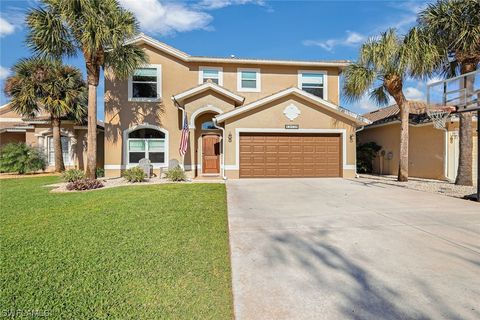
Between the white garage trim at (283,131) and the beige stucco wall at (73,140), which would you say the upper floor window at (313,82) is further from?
the beige stucco wall at (73,140)

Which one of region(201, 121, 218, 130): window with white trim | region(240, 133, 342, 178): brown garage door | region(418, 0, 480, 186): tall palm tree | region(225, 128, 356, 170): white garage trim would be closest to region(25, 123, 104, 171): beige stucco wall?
region(201, 121, 218, 130): window with white trim

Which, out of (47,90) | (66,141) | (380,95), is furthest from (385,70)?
(66,141)

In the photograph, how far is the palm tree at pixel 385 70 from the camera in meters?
13.0

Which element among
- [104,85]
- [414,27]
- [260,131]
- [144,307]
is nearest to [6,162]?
[104,85]

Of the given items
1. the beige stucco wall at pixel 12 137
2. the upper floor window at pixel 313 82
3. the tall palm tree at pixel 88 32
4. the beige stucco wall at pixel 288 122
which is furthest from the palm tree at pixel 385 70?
the beige stucco wall at pixel 12 137

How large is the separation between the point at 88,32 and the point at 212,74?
22.9ft

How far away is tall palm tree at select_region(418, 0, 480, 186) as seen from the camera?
11.7m

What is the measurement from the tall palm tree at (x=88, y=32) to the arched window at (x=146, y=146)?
3280 millimetres

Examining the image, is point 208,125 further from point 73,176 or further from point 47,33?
point 47,33

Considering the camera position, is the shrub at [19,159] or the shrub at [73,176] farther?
the shrub at [19,159]

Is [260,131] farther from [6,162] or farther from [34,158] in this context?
[6,162]

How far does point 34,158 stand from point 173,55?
11.6 m

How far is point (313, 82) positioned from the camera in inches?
711

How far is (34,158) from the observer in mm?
19203
